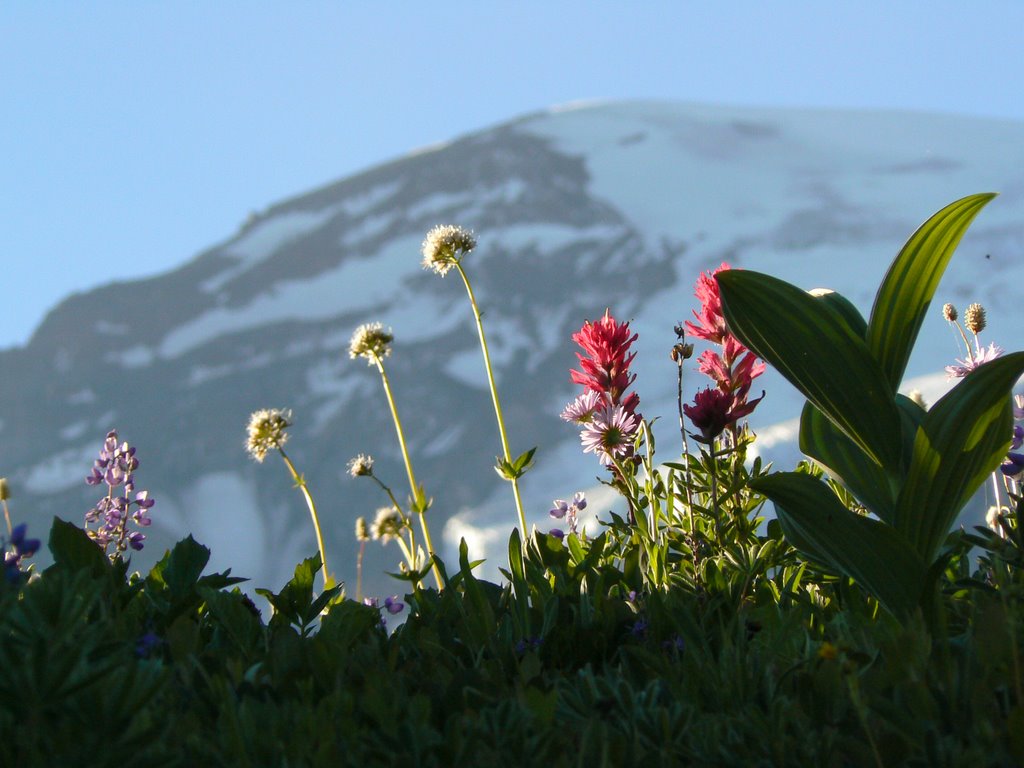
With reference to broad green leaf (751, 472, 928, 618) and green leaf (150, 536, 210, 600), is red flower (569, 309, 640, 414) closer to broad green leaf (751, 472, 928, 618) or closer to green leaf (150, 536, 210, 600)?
broad green leaf (751, 472, 928, 618)

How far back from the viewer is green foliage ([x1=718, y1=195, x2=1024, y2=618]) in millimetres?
1954

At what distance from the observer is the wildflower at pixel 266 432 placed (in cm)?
350

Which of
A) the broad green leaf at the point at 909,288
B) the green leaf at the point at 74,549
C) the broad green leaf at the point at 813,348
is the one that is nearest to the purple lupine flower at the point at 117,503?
the green leaf at the point at 74,549

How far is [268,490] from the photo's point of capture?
1219 inches

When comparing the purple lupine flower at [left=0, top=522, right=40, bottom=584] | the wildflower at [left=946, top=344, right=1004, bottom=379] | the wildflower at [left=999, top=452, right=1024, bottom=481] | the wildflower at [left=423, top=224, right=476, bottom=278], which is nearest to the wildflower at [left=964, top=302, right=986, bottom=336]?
the wildflower at [left=946, top=344, right=1004, bottom=379]

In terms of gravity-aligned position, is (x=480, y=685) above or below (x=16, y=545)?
below

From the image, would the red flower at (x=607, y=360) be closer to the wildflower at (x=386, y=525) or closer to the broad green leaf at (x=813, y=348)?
the broad green leaf at (x=813, y=348)

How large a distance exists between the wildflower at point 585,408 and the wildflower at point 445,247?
850mm

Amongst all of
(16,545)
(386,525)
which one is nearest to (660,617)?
(16,545)

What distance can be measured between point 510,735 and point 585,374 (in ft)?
5.72

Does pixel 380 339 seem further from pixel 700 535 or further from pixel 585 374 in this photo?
pixel 700 535

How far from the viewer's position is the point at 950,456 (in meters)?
2.00

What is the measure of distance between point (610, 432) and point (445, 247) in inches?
42.4

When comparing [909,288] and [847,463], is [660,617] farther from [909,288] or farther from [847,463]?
[909,288]
